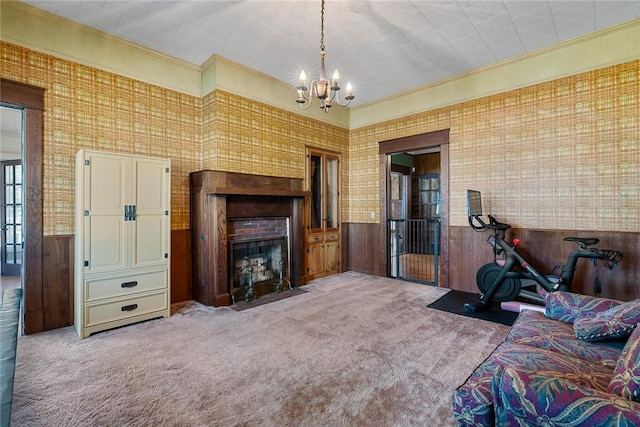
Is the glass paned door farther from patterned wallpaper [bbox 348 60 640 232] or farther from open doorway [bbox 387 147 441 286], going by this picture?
open doorway [bbox 387 147 441 286]

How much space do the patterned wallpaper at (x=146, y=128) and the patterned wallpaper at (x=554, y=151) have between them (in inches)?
110

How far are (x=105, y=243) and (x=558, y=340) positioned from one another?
407cm

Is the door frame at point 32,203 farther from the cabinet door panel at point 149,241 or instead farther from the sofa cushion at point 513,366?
the sofa cushion at point 513,366

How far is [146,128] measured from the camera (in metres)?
3.90

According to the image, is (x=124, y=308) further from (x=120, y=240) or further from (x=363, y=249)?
(x=363, y=249)

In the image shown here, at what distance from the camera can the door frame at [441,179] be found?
4.95 meters

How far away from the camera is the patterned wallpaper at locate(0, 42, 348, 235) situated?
3242 millimetres

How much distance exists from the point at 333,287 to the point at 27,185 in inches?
162

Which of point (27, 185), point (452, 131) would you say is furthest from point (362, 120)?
point (27, 185)

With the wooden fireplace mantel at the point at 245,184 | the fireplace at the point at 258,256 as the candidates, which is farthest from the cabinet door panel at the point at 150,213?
the fireplace at the point at 258,256

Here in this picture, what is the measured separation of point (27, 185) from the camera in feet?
10.2

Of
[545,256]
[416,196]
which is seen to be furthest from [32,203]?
[416,196]

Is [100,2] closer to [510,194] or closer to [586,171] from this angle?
[510,194]

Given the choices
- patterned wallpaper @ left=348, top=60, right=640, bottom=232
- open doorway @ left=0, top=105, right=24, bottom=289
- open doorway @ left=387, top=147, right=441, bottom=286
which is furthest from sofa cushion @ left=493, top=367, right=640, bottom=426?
open doorway @ left=0, top=105, right=24, bottom=289
